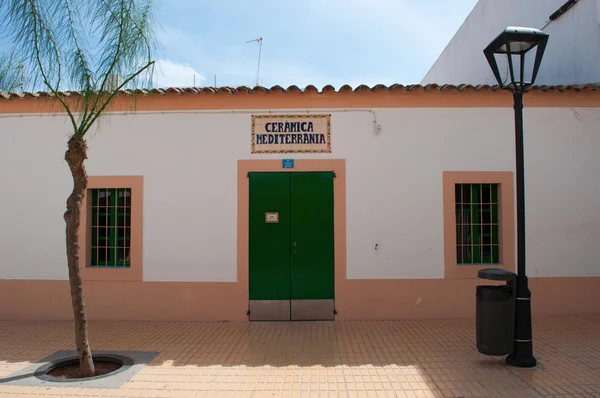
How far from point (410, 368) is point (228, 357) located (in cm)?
217

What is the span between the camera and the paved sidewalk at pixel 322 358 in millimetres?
4523

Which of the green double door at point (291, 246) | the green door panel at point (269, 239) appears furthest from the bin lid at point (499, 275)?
the green door panel at point (269, 239)

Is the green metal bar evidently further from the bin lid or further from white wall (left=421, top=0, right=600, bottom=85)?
white wall (left=421, top=0, right=600, bottom=85)

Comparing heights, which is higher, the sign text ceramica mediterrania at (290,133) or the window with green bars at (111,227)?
the sign text ceramica mediterrania at (290,133)

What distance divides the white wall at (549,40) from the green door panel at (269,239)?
6.03 m

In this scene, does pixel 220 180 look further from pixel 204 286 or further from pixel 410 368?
pixel 410 368

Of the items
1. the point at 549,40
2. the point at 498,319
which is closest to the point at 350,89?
the point at 498,319

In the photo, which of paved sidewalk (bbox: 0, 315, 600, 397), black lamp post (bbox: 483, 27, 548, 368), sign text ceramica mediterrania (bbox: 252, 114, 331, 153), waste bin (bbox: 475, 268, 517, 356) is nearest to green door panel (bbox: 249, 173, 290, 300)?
sign text ceramica mediterrania (bbox: 252, 114, 331, 153)

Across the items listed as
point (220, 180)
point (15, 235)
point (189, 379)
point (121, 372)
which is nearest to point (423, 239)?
point (220, 180)

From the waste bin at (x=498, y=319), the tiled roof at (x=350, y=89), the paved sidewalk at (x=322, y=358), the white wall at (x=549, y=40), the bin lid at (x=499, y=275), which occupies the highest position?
the white wall at (x=549, y=40)

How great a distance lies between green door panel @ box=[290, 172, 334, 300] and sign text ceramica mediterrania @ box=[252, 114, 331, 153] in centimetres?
47

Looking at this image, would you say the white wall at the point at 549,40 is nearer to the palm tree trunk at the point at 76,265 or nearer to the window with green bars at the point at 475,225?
the window with green bars at the point at 475,225

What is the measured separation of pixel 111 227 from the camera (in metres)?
7.39

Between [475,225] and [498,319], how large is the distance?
8.31 feet
